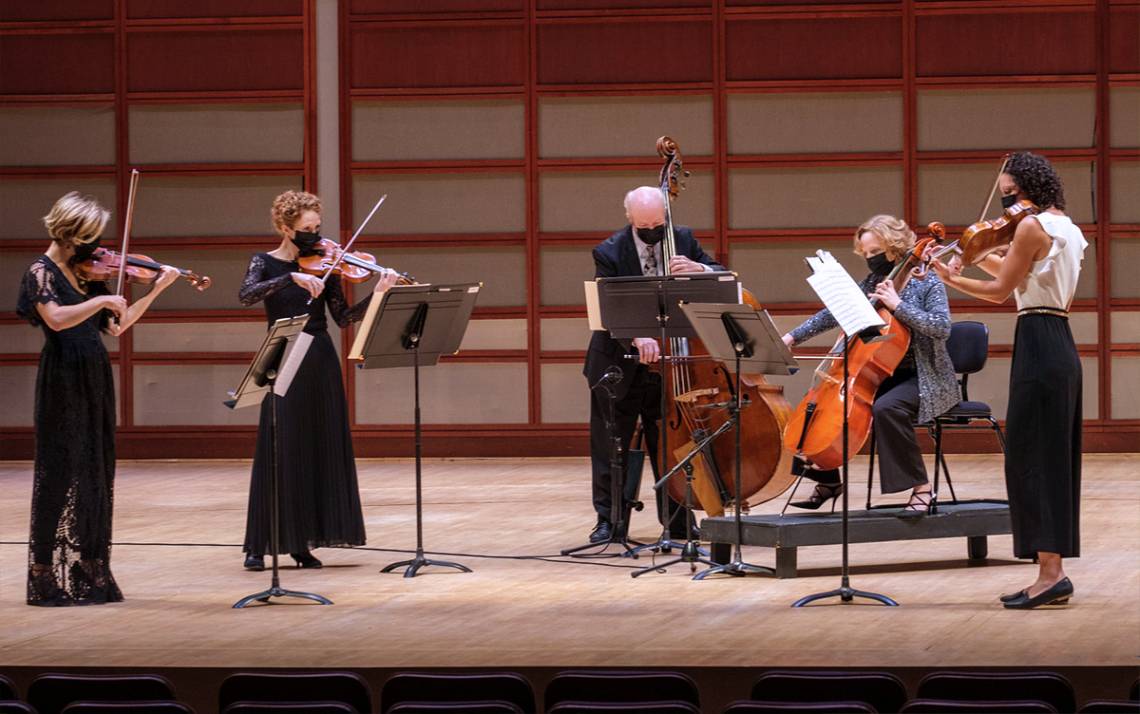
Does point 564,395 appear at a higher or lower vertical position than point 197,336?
lower

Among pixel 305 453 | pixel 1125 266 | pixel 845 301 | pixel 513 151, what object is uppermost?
pixel 513 151

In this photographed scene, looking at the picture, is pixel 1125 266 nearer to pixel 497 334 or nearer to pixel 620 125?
pixel 620 125

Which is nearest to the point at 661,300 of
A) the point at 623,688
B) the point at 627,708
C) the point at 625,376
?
the point at 625,376

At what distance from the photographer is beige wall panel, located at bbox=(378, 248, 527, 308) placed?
10.2 meters

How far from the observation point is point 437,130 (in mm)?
10234

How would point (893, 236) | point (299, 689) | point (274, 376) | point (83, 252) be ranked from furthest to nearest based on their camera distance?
A: 1. point (893, 236)
2. point (83, 252)
3. point (274, 376)
4. point (299, 689)

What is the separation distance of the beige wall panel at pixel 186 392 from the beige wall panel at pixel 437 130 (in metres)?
1.69

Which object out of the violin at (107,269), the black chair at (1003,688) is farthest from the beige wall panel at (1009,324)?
the black chair at (1003,688)

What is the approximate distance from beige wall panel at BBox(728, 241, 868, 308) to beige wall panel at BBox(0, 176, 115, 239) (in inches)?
160

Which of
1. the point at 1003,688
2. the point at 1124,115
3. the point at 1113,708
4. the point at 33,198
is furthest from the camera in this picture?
the point at 33,198

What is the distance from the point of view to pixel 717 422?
19.5 feet

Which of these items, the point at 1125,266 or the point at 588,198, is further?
the point at 588,198

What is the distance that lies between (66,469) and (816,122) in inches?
238

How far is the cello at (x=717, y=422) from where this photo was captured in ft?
19.2
